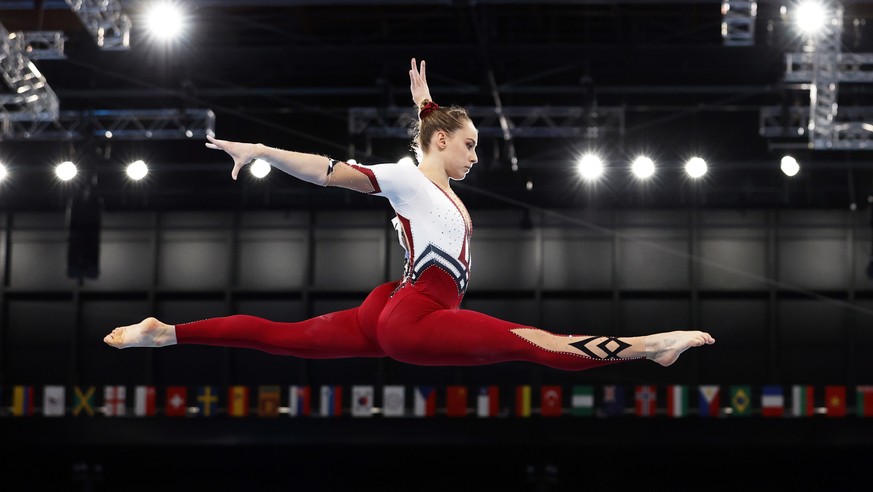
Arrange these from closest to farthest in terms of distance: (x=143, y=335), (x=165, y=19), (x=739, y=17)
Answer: (x=143, y=335)
(x=739, y=17)
(x=165, y=19)

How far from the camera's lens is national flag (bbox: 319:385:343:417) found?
45.9ft

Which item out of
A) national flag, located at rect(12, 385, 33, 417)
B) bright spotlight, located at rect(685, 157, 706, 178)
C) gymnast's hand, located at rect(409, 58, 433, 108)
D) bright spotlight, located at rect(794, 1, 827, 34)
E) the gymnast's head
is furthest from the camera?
national flag, located at rect(12, 385, 33, 417)

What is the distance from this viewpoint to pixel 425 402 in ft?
45.8

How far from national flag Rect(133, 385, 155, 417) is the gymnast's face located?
11108 millimetres

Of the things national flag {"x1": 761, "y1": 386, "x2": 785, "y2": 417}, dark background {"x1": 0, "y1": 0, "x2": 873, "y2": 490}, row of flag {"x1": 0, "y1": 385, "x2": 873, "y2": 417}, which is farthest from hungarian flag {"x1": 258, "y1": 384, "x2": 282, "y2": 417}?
national flag {"x1": 761, "y1": 386, "x2": 785, "y2": 417}

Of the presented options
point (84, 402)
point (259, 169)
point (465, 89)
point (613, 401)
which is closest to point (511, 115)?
point (465, 89)

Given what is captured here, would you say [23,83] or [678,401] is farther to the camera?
[678,401]

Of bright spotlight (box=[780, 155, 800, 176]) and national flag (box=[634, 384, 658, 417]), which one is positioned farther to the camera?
national flag (box=[634, 384, 658, 417])

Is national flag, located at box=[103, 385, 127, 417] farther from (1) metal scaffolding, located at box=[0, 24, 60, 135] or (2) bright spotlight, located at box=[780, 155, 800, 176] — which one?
(2) bright spotlight, located at box=[780, 155, 800, 176]

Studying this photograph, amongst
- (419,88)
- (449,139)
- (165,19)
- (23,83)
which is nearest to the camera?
(449,139)

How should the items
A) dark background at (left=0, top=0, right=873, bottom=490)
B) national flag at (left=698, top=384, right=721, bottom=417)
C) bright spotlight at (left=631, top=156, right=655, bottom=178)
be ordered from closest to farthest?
bright spotlight at (left=631, top=156, right=655, bottom=178) < dark background at (left=0, top=0, right=873, bottom=490) < national flag at (left=698, top=384, right=721, bottom=417)

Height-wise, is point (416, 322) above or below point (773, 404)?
above

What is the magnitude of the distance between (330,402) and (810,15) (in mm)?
8299

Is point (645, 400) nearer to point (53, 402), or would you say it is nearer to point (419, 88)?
point (53, 402)
